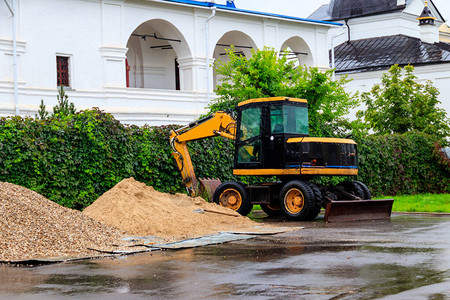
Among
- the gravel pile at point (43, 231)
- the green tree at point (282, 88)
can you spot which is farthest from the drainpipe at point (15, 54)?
the gravel pile at point (43, 231)

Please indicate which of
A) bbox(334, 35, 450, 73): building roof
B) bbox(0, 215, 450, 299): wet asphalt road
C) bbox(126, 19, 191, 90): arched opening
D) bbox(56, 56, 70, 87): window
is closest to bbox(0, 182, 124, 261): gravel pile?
bbox(0, 215, 450, 299): wet asphalt road

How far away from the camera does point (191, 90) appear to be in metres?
35.5

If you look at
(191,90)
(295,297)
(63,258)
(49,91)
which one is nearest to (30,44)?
(49,91)

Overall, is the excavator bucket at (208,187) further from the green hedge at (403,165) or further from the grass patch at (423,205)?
the green hedge at (403,165)

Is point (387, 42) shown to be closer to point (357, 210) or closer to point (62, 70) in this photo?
point (62, 70)

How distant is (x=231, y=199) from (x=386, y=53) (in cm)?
3991

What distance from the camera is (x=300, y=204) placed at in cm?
1861

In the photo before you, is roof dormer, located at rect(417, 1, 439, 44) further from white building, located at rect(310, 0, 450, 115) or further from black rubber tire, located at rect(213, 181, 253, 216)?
black rubber tire, located at rect(213, 181, 253, 216)

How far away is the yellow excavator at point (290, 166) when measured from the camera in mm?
18500

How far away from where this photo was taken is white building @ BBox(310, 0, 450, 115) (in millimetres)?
54438

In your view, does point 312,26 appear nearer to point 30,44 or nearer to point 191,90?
point 191,90

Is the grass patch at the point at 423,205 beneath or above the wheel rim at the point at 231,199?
beneath

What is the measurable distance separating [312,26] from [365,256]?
31.3 meters

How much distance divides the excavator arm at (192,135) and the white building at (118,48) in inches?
393
